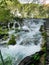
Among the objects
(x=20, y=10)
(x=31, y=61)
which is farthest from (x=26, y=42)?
(x=20, y=10)

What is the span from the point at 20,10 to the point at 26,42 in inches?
16.1

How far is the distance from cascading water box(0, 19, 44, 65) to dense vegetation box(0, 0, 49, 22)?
8 cm

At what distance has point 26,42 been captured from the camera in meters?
3.63

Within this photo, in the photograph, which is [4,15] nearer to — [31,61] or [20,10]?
[20,10]

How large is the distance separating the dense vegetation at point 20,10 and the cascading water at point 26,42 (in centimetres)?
8

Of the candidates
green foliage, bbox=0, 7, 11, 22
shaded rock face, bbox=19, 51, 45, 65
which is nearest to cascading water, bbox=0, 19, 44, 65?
shaded rock face, bbox=19, 51, 45, 65

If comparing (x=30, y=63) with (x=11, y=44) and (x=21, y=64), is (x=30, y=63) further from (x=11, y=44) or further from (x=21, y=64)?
(x=11, y=44)

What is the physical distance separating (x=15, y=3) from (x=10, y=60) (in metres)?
0.72

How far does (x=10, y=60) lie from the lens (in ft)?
11.9

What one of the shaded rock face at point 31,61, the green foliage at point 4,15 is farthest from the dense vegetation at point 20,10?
the shaded rock face at point 31,61

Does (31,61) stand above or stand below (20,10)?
below

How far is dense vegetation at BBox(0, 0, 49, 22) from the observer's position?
11.7 feet

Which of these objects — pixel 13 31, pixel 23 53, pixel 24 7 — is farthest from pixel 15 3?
pixel 23 53

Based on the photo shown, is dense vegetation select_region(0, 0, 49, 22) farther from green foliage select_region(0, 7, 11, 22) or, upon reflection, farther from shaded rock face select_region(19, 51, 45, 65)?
shaded rock face select_region(19, 51, 45, 65)
